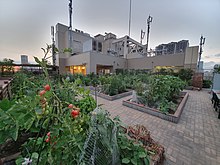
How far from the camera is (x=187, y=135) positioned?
250 cm

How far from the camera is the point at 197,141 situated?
2.30 meters

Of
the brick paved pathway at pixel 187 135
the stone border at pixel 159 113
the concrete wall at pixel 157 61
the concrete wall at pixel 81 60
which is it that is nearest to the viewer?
the brick paved pathway at pixel 187 135

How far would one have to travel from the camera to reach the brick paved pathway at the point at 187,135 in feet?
6.08

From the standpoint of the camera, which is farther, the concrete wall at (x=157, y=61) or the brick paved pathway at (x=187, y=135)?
the concrete wall at (x=157, y=61)

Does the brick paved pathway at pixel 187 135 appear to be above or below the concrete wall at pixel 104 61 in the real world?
below

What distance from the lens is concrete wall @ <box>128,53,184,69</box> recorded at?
1220cm

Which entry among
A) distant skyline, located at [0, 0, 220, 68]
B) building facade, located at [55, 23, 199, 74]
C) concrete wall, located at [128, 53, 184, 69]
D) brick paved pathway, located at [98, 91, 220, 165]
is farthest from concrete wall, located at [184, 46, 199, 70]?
brick paved pathway, located at [98, 91, 220, 165]

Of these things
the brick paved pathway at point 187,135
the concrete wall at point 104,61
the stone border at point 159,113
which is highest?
the concrete wall at point 104,61

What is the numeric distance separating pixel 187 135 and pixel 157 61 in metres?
13.0

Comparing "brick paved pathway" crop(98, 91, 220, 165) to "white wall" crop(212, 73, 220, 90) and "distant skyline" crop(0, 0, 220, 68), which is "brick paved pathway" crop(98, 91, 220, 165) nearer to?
"distant skyline" crop(0, 0, 220, 68)

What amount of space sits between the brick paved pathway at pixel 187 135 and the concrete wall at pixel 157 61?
1026cm

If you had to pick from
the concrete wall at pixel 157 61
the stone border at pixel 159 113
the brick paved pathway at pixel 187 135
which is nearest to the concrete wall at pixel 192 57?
the concrete wall at pixel 157 61

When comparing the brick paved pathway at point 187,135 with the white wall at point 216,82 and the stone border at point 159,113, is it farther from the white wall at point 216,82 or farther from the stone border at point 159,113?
the white wall at point 216,82

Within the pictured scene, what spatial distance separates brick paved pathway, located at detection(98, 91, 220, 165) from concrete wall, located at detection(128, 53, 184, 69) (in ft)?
33.6
